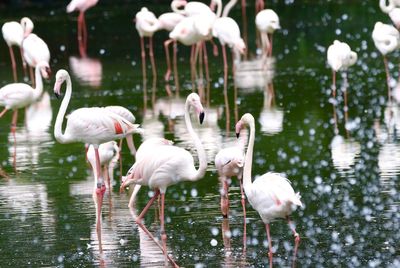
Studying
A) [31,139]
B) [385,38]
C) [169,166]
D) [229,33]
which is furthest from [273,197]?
[229,33]

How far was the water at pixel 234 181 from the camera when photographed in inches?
280

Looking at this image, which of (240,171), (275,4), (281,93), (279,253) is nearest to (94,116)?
(240,171)

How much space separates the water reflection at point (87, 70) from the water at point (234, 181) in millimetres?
58

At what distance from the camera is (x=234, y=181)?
9203 mm

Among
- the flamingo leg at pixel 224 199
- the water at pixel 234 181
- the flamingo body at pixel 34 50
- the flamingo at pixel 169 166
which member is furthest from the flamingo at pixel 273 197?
the flamingo body at pixel 34 50

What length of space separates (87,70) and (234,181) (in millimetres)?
7854

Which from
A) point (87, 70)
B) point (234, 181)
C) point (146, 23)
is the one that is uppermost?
point (146, 23)

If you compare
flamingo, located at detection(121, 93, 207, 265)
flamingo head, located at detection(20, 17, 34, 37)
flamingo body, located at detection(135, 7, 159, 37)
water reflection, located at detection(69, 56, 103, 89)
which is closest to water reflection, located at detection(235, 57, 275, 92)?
flamingo body, located at detection(135, 7, 159, 37)

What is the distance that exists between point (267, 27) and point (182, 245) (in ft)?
27.0

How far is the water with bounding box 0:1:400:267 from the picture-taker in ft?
23.3

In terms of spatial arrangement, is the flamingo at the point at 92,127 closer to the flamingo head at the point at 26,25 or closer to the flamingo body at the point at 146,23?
the flamingo head at the point at 26,25

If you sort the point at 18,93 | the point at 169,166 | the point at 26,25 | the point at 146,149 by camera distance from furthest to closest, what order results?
the point at 26,25 < the point at 18,93 < the point at 146,149 < the point at 169,166

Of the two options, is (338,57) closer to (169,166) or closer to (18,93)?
(18,93)

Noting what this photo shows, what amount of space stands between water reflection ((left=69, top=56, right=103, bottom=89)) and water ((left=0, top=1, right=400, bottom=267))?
0.06m
